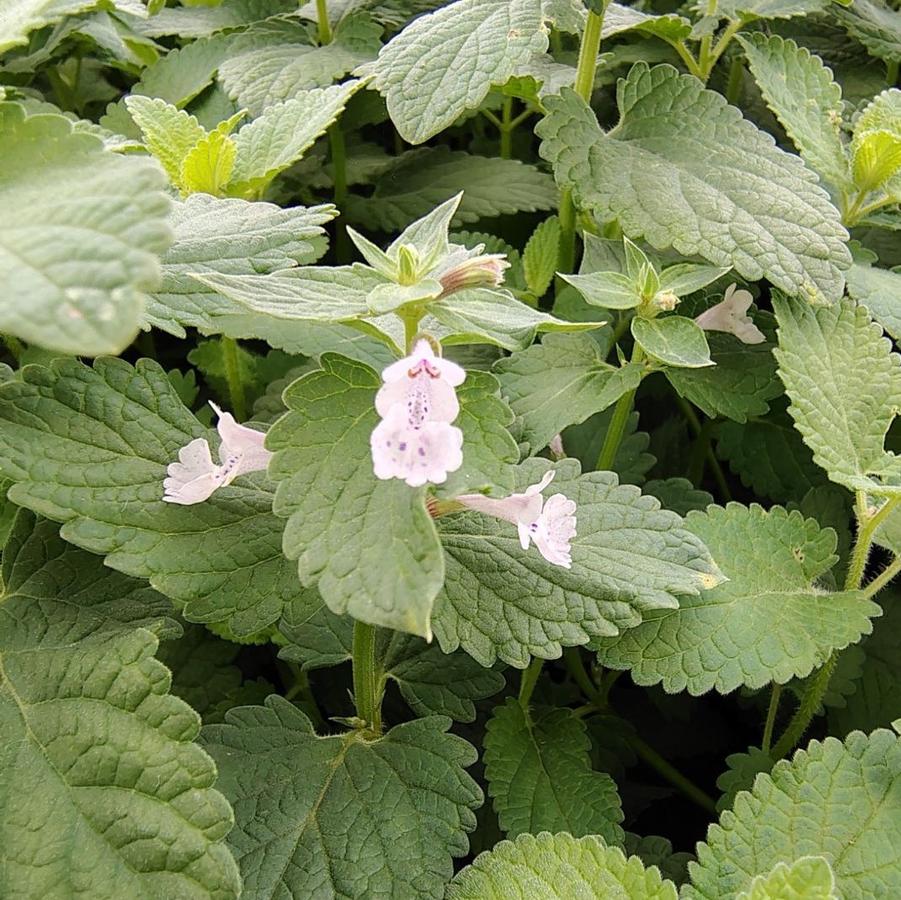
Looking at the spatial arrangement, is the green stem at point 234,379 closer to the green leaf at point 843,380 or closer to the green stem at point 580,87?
the green stem at point 580,87

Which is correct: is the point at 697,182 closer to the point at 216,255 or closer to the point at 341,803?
the point at 216,255

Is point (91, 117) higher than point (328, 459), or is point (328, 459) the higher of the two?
point (328, 459)

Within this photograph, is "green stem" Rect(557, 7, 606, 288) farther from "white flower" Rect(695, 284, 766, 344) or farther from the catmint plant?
"white flower" Rect(695, 284, 766, 344)

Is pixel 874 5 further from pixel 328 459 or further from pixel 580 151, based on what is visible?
pixel 328 459

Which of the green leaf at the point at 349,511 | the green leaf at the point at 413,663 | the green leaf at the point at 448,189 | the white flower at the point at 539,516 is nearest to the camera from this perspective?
the green leaf at the point at 349,511

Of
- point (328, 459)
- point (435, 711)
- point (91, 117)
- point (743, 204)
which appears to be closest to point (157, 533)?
point (328, 459)

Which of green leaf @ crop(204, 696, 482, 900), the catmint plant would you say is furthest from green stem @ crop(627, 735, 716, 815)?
green leaf @ crop(204, 696, 482, 900)

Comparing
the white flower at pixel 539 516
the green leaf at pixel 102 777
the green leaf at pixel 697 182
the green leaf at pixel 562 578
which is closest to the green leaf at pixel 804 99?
the green leaf at pixel 697 182
